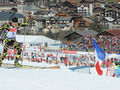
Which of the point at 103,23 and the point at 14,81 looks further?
the point at 103,23

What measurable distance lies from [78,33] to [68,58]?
57.7ft

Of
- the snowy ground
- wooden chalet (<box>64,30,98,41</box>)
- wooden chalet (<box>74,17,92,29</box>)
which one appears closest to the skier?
the snowy ground

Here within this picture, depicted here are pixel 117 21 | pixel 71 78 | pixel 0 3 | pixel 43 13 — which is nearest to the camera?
pixel 71 78

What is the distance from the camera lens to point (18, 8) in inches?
2170

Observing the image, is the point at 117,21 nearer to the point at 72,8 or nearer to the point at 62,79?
the point at 72,8

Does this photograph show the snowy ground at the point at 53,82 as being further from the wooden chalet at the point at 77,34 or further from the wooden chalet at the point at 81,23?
the wooden chalet at the point at 81,23

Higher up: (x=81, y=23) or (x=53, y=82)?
(x=81, y=23)

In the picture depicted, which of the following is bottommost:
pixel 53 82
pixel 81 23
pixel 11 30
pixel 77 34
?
pixel 53 82

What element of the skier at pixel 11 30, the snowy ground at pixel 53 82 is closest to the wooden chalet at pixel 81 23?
the skier at pixel 11 30

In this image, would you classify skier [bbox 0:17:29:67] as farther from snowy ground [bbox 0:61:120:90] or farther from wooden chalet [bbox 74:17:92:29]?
wooden chalet [bbox 74:17:92:29]

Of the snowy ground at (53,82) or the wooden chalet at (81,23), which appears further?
the wooden chalet at (81,23)

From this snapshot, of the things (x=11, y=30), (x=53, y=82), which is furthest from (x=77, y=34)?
(x=53, y=82)

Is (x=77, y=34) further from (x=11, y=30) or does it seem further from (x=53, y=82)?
(x=53, y=82)

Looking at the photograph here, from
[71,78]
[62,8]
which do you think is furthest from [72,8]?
[71,78]
